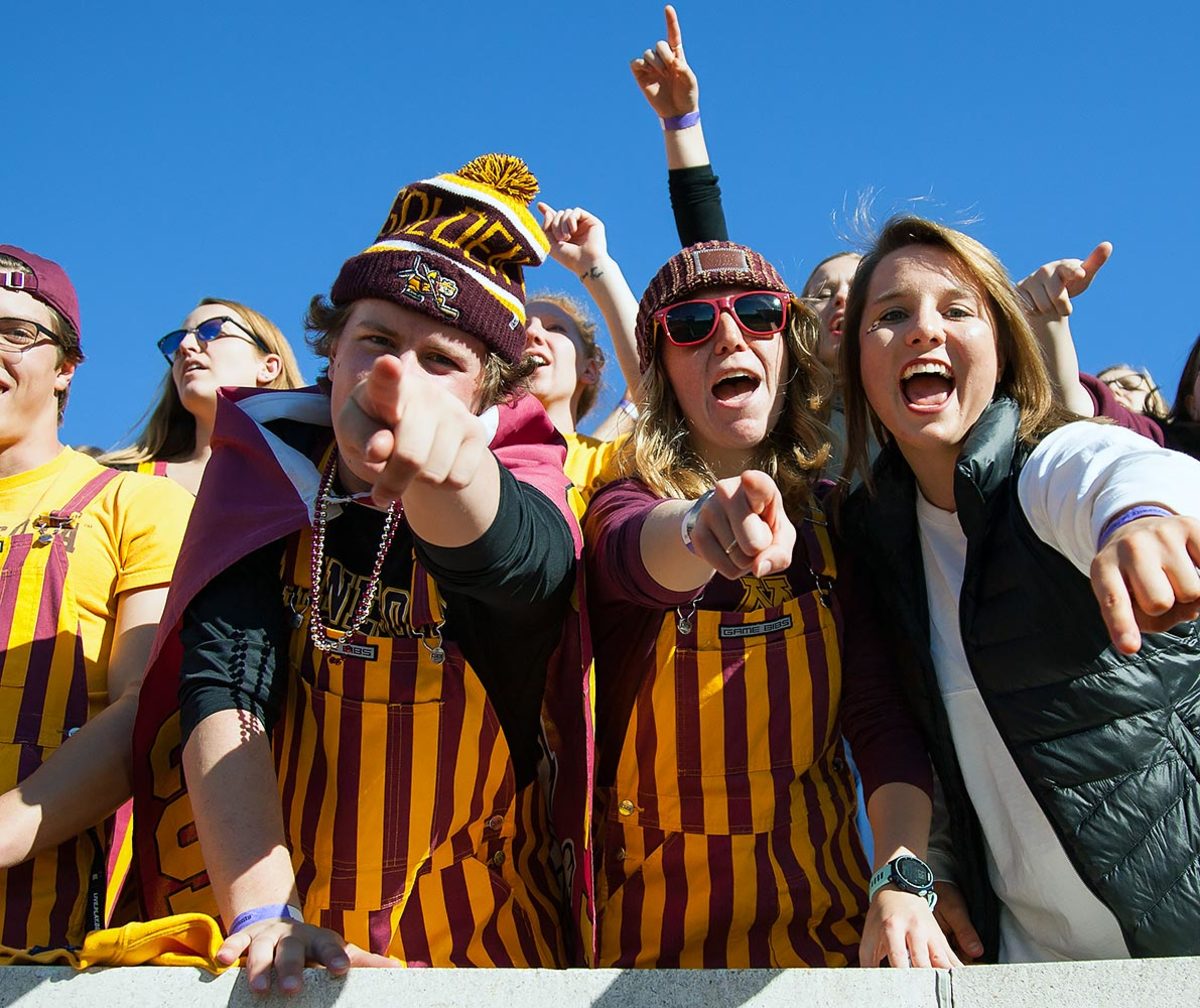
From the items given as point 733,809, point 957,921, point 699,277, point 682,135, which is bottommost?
point 957,921

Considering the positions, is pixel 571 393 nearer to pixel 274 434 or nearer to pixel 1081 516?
pixel 274 434

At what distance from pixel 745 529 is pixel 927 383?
1.19m

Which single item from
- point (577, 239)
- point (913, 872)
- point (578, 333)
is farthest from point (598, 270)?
point (913, 872)

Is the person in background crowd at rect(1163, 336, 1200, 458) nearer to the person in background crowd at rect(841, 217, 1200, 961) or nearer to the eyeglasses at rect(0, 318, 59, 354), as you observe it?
the person in background crowd at rect(841, 217, 1200, 961)

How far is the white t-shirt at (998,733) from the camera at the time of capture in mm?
2148

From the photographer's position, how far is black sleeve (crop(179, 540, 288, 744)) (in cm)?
243

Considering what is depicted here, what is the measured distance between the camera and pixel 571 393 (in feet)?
15.9

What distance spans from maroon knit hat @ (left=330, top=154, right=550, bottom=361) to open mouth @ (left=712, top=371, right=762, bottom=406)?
0.57 metres

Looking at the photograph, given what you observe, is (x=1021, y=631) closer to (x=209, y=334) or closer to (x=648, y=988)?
(x=648, y=988)

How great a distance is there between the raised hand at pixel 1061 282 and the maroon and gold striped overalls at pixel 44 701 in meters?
2.66

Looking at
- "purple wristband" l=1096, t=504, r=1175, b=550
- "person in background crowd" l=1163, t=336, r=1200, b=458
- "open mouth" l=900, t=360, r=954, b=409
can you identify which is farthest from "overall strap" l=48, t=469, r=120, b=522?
"person in background crowd" l=1163, t=336, r=1200, b=458

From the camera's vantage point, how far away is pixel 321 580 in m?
2.59

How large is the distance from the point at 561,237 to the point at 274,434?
2.14m

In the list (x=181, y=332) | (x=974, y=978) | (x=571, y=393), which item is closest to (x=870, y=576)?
(x=974, y=978)
